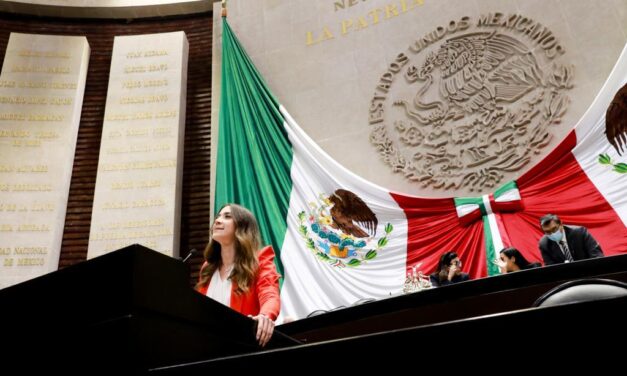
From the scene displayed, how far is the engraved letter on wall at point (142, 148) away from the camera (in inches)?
185

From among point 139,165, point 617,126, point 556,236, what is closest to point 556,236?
point 556,236

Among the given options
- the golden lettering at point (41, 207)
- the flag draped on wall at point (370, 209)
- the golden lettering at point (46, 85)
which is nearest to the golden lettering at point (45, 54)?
the golden lettering at point (46, 85)

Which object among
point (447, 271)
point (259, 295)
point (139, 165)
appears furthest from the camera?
point (139, 165)

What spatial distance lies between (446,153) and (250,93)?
1929mm

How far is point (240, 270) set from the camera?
1.73m

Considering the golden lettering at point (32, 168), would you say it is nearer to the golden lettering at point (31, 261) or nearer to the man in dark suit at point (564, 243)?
the golden lettering at point (31, 261)

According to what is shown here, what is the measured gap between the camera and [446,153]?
4.43 metres

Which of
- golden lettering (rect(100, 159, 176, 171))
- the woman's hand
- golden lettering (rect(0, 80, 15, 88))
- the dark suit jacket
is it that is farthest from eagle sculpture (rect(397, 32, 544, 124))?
golden lettering (rect(0, 80, 15, 88))

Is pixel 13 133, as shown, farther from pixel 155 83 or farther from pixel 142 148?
pixel 155 83

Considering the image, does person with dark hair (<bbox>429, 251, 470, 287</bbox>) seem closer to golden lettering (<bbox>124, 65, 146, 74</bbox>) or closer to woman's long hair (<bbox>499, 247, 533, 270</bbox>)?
woman's long hair (<bbox>499, 247, 533, 270</bbox>)

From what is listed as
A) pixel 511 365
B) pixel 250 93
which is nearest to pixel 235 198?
pixel 250 93

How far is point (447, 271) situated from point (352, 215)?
1.02m

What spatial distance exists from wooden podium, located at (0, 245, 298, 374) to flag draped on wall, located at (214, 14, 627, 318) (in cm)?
303

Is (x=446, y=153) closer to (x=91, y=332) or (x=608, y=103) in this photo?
(x=608, y=103)
